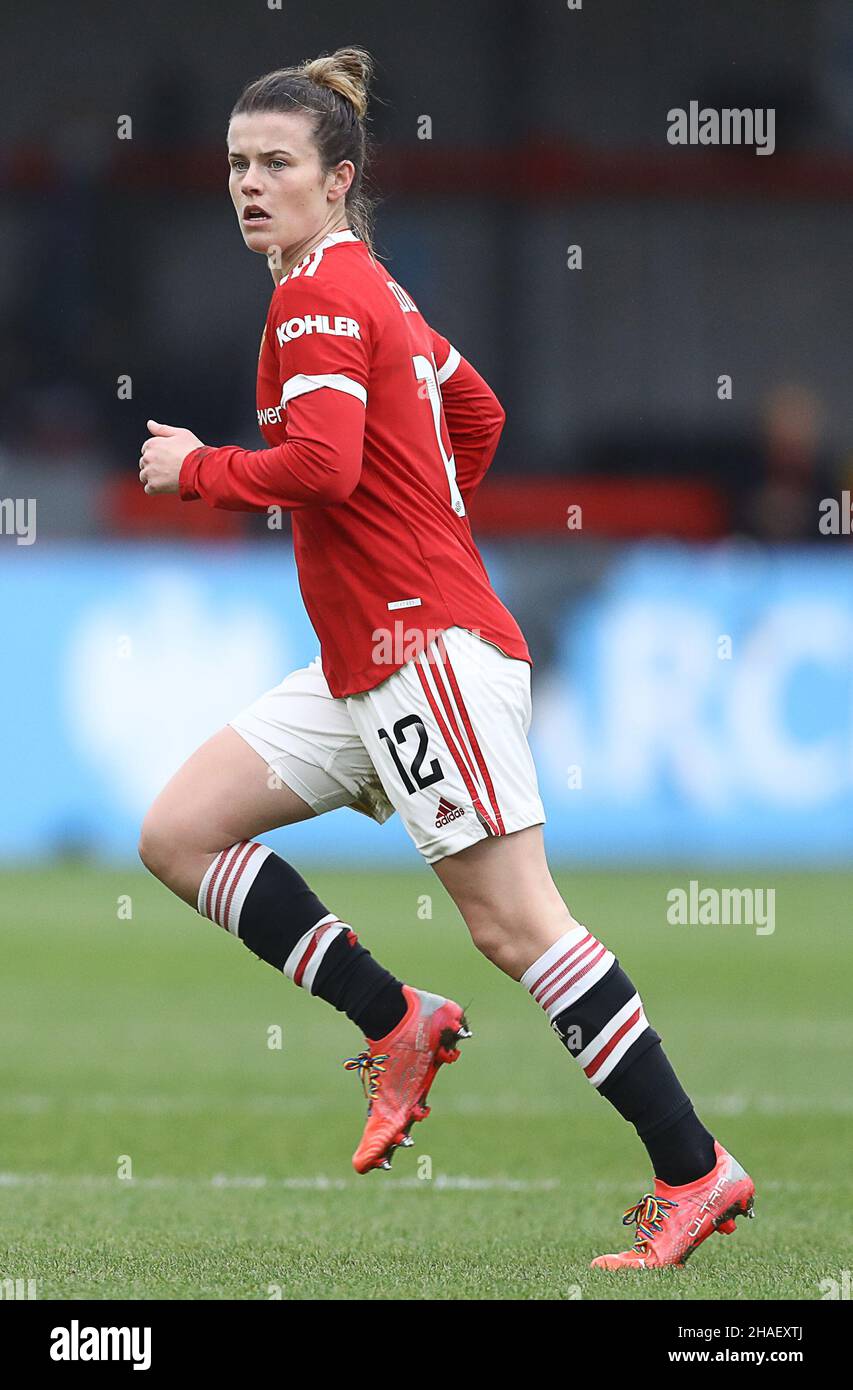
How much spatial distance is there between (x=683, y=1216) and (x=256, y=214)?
2.14 meters

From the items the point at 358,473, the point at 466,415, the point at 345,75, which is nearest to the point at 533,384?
the point at 466,415

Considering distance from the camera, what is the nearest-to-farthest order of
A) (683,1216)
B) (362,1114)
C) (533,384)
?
1. (683,1216)
2. (362,1114)
3. (533,384)

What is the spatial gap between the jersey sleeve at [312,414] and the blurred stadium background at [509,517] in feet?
3.54

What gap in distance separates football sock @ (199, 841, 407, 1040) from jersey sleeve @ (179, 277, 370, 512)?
0.83 meters

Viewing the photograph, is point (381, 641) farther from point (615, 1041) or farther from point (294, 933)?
point (615, 1041)

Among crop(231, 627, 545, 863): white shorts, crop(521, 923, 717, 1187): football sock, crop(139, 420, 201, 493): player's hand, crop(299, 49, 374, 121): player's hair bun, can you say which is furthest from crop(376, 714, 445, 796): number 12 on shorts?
crop(299, 49, 374, 121): player's hair bun

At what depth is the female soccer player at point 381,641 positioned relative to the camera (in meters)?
4.14

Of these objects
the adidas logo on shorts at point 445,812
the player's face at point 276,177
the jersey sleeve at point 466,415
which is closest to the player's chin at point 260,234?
the player's face at point 276,177

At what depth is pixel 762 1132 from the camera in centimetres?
616

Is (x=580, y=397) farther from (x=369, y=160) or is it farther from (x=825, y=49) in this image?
(x=369, y=160)

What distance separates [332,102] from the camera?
434cm

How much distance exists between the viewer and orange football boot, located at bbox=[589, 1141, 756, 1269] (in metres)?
4.19

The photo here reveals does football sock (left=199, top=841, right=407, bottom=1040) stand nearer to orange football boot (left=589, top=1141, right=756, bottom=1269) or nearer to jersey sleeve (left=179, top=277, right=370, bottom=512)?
orange football boot (left=589, top=1141, right=756, bottom=1269)

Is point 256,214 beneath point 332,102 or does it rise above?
beneath
